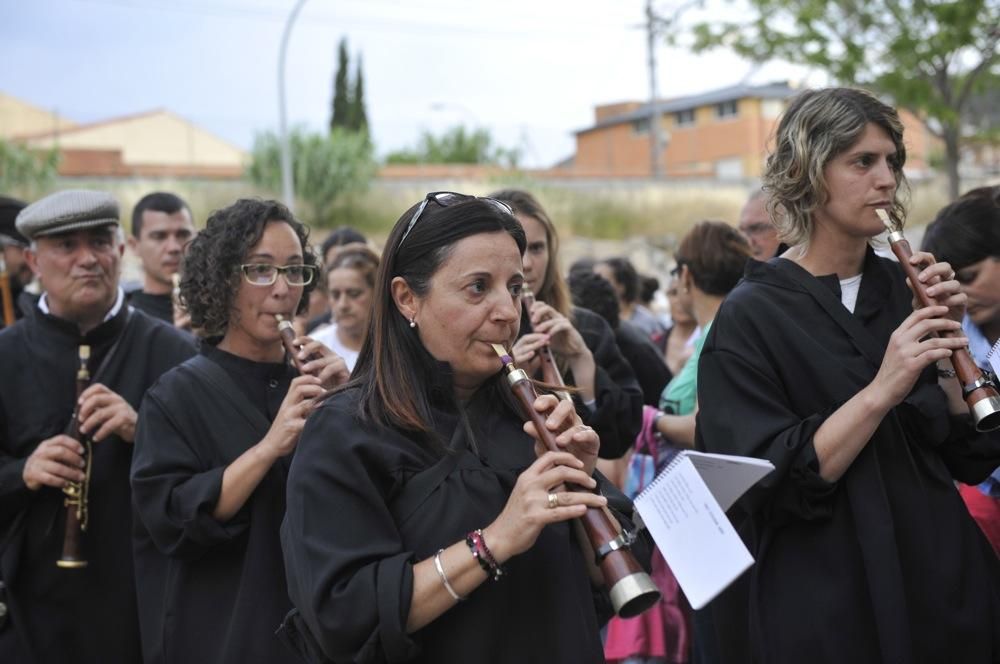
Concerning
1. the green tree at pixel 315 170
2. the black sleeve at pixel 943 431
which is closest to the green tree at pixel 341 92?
the green tree at pixel 315 170

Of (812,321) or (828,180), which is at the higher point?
(828,180)

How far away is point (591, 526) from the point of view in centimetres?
270

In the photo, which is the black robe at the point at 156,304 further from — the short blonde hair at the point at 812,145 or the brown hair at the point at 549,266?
the short blonde hair at the point at 812,145

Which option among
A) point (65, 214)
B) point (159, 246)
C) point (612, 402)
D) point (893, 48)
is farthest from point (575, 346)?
point (893, 48)

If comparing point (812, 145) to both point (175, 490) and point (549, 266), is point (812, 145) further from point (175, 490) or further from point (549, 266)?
point (175, 490)

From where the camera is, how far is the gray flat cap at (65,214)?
16.0 feet

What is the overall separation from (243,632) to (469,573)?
1394 mm

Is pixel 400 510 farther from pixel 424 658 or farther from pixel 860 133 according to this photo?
pixel 860 133

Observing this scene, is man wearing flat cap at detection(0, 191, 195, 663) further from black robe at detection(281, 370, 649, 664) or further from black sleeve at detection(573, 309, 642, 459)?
black robe at detection(281, 370, 649, 664)

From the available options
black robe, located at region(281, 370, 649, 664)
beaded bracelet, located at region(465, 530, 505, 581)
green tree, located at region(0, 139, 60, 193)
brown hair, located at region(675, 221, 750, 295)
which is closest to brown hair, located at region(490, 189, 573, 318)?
brown hair, located at region(675, 221, 750, 295)

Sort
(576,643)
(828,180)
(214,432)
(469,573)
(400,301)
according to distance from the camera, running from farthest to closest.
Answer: (214,432) < (828,180) < (400,301) < (576,643) < (469,573)

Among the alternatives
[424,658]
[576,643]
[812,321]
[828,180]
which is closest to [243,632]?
[424,658]

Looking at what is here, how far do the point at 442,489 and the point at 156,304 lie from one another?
435 centimetres

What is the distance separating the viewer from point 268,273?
4.23 m
